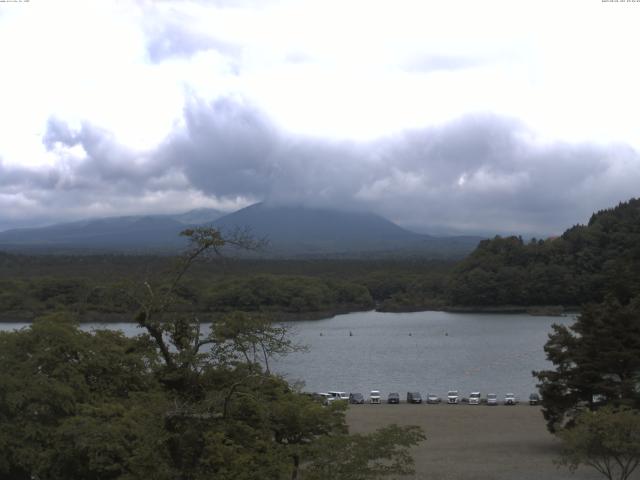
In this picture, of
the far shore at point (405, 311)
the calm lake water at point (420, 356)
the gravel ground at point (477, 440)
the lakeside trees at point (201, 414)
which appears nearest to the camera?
the lakeside trees at point (201, 414)

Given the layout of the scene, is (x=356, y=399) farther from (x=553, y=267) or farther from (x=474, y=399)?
(x=553, y=267)

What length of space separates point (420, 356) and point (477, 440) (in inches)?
827

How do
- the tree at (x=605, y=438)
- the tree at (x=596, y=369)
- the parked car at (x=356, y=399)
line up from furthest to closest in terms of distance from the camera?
the parked car at (x=356, y=399) → the tree at (x=596, y=369) → the tree at (x=605, y=438)

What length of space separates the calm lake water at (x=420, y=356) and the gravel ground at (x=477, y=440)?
13.0 feet

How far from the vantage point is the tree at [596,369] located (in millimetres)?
16594

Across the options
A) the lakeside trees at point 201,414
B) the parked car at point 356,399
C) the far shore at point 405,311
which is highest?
the lakeside trees at point 201,414

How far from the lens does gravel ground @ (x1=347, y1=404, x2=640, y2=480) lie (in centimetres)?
1509

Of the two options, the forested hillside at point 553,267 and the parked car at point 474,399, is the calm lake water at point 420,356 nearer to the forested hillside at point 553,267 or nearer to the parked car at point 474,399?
the parked car at point 474,399

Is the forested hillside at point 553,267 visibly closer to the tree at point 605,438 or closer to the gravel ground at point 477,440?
the gravel ground at point 477,440

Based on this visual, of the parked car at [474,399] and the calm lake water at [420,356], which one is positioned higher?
the parked car at [474,399]

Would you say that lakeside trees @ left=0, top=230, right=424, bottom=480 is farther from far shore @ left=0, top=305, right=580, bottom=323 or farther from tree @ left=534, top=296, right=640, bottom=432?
far shore @ left=0, top=305, right=580, bottom=323

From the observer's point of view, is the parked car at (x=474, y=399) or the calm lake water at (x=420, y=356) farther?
the calm lake water at (x=420, y=356)

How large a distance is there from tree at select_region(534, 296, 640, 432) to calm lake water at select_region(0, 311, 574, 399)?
8797 millimetres

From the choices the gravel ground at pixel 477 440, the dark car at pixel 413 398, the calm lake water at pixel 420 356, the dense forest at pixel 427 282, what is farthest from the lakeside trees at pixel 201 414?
the dense forest at pixel 427 282
